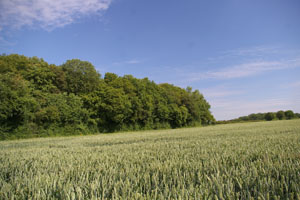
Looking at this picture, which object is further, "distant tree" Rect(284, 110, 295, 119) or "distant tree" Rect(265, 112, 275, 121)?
"distant tree" Rect(265, 112, 275, 121)

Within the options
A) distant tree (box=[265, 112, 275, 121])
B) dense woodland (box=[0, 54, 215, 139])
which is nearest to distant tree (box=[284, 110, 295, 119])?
distant tree (box=[265, 112, 275, 121])

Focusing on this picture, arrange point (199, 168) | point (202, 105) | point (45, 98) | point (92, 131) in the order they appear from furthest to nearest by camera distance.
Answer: point (202, 105), point (92, 131), point (45, 98), point (199, 168)

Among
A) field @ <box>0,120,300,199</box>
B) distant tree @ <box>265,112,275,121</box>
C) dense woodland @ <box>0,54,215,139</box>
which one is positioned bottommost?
distant tree @ <box>265,112,275,121</box>

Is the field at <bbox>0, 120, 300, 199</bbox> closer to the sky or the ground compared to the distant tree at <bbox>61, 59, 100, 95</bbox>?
closer to the ground

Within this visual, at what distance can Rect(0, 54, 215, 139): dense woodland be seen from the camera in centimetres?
2111

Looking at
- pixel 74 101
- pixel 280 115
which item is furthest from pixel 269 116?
pixel 74 101

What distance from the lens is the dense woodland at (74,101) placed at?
21.1 m

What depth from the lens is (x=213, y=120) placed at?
58.3 m

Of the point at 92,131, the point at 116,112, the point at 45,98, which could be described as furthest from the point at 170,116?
the point at 45,98

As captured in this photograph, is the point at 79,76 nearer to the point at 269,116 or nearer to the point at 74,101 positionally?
the point at 74,101

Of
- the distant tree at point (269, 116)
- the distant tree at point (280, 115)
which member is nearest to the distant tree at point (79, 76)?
the distant tree at point (269, 116)

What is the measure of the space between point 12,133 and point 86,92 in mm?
14230

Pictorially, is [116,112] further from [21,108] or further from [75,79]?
[21,108]

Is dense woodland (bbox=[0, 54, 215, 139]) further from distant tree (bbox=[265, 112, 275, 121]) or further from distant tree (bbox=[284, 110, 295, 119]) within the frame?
distant tree (bbox=[284, 110, 295, 119])
